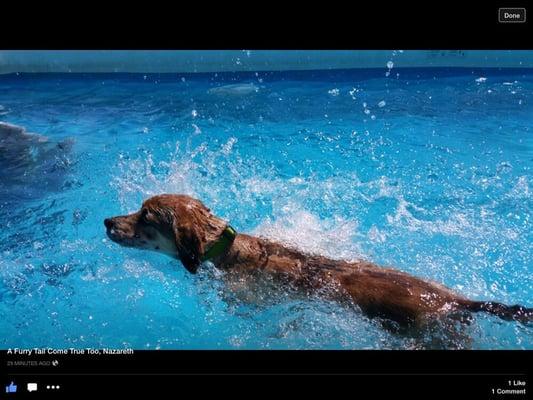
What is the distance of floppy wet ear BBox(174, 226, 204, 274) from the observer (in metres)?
4.38

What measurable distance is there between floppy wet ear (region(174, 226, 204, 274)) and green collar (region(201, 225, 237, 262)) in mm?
83

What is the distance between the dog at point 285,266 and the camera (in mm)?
4004

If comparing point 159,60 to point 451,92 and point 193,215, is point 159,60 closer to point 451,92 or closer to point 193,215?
point 451,92

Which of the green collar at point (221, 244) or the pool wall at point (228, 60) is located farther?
the pool wall at point (228, 60)

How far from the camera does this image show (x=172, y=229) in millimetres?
4531

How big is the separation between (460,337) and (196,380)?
2146mm

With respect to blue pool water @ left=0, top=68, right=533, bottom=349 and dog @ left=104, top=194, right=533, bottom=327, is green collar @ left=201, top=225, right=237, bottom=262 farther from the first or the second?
blue pool water @ left=0, top=68, right=533, bottom=349

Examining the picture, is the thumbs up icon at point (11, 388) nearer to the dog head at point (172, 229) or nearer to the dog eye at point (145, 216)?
the dog head at point (172, 229)

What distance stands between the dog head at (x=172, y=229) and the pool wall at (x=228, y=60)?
8.00m

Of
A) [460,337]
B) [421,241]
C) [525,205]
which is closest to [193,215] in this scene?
[460,337]

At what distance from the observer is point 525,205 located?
6.73m

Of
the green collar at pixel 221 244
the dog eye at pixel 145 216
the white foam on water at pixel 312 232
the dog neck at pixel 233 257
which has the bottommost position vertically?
the white foam on water at pixel 312 232

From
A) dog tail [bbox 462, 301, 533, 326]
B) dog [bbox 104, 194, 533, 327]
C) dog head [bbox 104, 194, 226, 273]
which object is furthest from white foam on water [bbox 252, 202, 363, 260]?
dog tail [bbox 462, 301, 533, 326]
